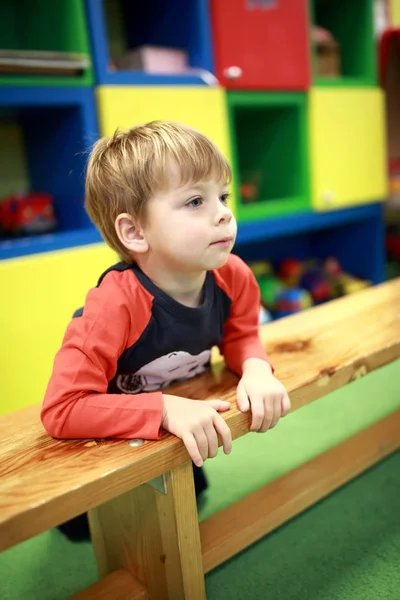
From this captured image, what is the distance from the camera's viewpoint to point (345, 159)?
1.96 metres

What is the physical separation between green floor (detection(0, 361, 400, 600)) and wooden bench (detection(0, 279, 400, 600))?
40 millimetres

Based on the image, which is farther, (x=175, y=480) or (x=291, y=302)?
(x=291, y=302)

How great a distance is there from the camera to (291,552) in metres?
0.85

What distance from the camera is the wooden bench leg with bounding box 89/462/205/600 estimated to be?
650 mm

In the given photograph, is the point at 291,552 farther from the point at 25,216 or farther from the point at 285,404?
the point at 25,216

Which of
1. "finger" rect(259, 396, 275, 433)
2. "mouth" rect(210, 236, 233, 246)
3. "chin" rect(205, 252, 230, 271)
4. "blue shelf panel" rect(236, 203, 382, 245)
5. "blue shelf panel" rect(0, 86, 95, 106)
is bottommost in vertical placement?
"finger" rect(259, 396, 275, 433)

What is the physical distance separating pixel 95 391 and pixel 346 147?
162 cm

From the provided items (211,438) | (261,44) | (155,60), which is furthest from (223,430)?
(261,44)

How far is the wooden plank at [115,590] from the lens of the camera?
27.9 inches

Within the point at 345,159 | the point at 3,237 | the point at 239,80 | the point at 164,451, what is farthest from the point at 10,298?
the point at 345,159

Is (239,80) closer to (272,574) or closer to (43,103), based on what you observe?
(43,103)

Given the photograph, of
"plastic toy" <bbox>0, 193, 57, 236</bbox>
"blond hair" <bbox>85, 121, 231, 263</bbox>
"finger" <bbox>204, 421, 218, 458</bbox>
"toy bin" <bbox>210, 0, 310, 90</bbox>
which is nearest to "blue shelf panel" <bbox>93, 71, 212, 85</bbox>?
"toy bin" <bbox>210, 0, 310, 90</bbox>

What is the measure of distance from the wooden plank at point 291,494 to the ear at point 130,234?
1.48 ft

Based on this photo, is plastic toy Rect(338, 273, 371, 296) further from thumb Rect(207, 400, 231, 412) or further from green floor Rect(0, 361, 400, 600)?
thumb Rect(207, 400, 231, 412)
